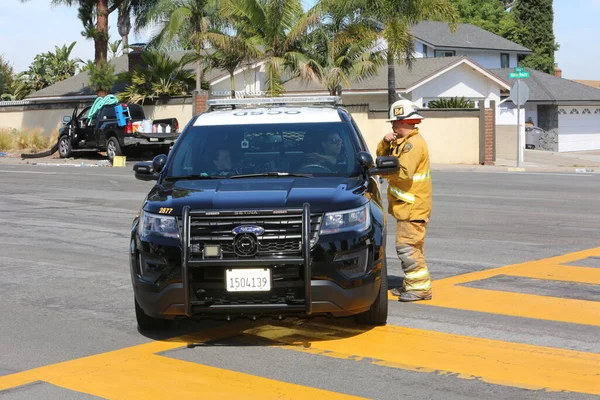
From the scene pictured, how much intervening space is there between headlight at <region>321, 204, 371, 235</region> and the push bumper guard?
0.60ft

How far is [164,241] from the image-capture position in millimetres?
6863

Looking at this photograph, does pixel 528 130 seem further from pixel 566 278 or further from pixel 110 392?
pixel 110 392

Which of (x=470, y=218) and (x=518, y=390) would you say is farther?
(x=470, y=218)

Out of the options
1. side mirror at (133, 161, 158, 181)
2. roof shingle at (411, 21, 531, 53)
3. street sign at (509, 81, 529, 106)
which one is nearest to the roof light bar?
side mirror at (133, 161, 158, 181)

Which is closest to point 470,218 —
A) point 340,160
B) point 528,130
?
point 340,160

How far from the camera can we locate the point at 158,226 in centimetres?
697

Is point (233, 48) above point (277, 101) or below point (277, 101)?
above

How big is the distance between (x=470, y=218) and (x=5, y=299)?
8.52m

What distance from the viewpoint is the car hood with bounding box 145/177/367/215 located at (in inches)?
269

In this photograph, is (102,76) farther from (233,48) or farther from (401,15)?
(401,15)

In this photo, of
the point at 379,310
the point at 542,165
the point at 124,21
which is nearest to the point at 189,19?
the point at 124,21

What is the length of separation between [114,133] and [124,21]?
90.4 feet

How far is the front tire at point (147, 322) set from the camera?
7.49 m

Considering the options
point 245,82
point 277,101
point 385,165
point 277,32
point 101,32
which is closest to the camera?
point 385,165
